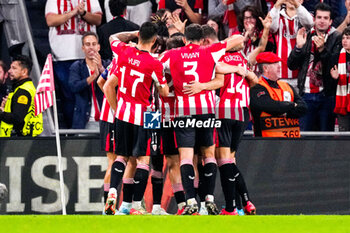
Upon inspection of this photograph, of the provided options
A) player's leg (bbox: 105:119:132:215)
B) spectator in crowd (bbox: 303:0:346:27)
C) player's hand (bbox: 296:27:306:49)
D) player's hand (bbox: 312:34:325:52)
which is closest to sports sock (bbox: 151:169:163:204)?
player's leg (bbox: 105:119:132:215)

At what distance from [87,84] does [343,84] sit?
11.2ft

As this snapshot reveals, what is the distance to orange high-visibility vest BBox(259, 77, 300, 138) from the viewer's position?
1282 centimetres

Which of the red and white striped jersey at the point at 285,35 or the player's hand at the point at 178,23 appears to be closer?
the player's hand at the point at 178,23

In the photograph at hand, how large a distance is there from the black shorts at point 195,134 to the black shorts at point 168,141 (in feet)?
0.71

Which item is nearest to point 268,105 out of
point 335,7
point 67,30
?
point 335,7

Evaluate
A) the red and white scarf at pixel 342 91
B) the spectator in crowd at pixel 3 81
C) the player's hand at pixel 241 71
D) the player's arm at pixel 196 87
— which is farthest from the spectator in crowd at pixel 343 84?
the spectator in crowd at pixel 3 81

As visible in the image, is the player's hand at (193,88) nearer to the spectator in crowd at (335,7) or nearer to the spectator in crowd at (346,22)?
the spectator in crowd at (346,22)

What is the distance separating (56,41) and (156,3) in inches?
66.8

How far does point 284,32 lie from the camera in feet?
46.1

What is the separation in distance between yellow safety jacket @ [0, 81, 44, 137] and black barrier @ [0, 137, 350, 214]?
349mm

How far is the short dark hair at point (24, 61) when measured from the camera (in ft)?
42.7
